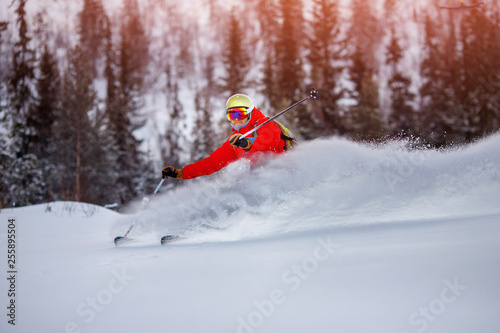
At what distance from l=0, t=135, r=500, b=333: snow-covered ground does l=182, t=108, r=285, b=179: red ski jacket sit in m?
0.49

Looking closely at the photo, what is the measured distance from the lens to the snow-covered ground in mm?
2154

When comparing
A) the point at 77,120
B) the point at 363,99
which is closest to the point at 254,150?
the point at 77,120

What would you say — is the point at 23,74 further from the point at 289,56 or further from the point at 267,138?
the point at 267,138

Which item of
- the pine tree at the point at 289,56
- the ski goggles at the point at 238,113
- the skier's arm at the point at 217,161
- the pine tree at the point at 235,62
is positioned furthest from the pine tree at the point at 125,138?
the ski goggles at the point at 238,113

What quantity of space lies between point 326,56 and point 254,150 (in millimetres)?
32701

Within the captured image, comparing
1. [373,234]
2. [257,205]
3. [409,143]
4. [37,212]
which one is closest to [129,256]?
[257,205]

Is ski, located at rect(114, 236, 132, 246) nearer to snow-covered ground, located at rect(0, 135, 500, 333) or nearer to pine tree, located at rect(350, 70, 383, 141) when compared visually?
snow-covered ground, located at rect(0, 135, 500, 333)

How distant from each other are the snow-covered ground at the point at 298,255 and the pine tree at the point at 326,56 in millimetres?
28779

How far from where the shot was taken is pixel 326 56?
3634 cm

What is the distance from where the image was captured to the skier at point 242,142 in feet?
19.1

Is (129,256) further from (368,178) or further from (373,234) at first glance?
(368,178)

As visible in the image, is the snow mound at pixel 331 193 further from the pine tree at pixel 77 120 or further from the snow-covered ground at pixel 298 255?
the pine tree at pixel 77 120

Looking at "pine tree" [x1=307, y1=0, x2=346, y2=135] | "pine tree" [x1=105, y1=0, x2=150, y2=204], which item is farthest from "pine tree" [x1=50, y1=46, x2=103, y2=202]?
"pine tree" [x1=307, y1=0, x2=346, y2=135]

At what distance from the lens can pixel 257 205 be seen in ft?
15.4
